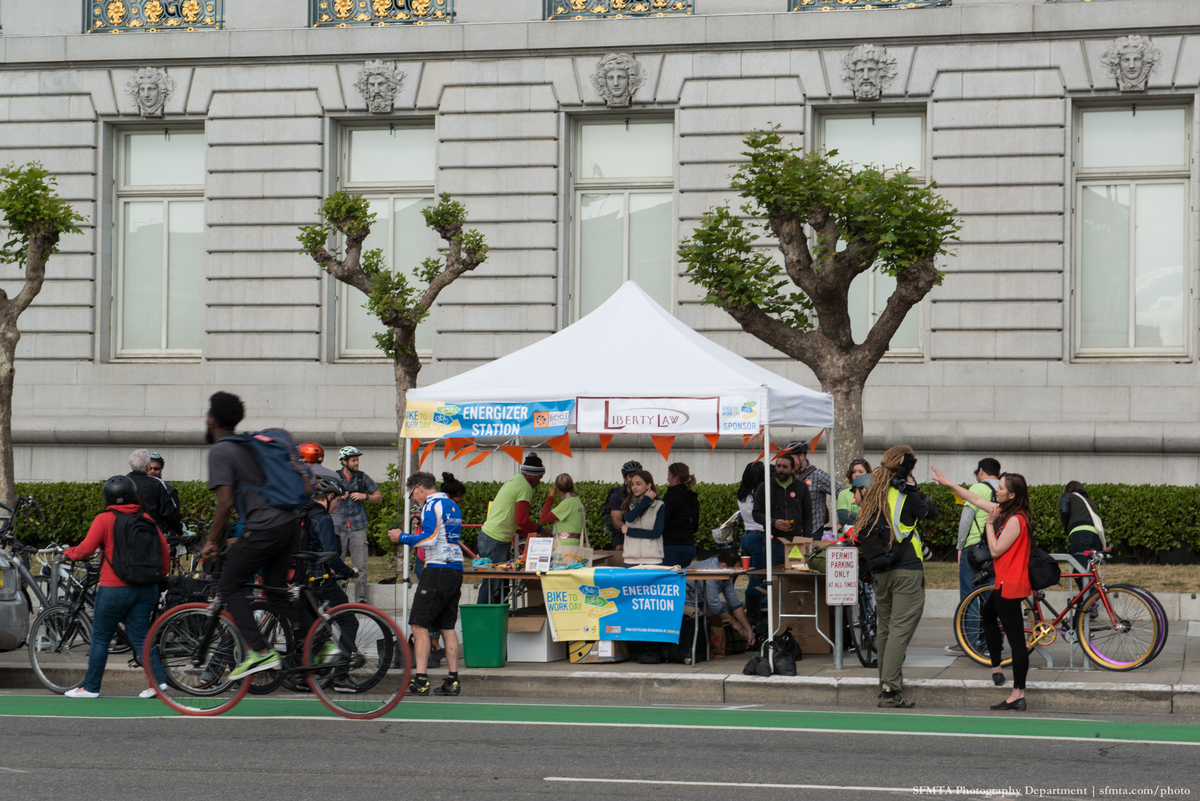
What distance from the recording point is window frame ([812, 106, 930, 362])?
20859 mm

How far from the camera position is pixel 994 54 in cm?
2028

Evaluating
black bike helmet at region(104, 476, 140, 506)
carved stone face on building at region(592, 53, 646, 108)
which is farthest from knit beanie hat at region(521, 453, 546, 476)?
carved stone face on building at region(592, 53, 646, 108)


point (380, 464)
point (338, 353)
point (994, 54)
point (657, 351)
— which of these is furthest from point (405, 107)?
point (657, 351)

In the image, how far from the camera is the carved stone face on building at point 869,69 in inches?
→ 811

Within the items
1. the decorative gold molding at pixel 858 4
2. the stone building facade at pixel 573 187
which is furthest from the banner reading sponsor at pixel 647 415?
the decorative gold molding at pixel 858 4

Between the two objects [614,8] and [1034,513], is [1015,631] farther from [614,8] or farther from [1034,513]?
[614,8]

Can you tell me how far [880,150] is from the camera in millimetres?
21234

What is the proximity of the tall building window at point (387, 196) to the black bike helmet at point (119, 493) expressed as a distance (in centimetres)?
1231

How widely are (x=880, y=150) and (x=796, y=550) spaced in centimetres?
1065

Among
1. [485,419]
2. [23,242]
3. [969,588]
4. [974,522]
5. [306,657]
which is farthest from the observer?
[23,242]

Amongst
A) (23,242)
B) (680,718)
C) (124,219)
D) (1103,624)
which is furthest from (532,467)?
(124,219)

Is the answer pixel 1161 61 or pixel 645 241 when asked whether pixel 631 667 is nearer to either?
pixel 645 241

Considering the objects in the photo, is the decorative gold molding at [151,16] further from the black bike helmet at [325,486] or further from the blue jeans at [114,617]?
the blue jeans at [114,617]

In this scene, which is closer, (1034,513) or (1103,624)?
(1103,624)
